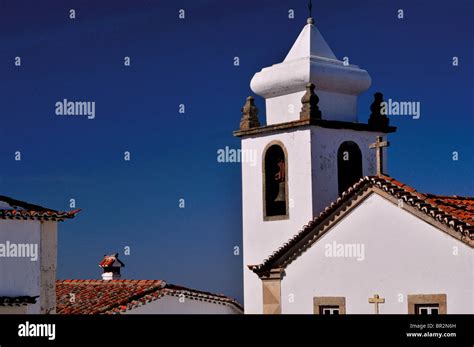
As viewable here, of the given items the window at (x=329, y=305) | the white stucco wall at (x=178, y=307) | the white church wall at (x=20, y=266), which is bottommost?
the window at (x=329, y=305)

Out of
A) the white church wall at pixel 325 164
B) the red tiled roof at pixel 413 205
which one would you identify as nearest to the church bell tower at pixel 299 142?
the white church wall at pixel 325 164

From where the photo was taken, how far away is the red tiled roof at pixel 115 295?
87.7 ft

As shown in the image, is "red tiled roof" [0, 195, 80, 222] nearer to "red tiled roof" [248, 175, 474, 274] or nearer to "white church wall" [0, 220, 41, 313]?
"white church wall" [0, 220, 41, 313]

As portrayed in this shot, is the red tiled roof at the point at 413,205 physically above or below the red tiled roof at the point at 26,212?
below

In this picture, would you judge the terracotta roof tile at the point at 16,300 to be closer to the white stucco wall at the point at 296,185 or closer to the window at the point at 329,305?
the white stucco wall at the point at 296,185

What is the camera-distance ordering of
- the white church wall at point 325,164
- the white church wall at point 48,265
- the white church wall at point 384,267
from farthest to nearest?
the white church wall at point 48,265 < the white church wall at point 325,164 < the white church wall at point 384,267

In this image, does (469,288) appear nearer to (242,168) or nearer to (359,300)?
(359,300)

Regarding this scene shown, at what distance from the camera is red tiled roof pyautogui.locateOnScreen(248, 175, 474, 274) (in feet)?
61.3

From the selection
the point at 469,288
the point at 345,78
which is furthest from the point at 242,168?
the point at 469,288

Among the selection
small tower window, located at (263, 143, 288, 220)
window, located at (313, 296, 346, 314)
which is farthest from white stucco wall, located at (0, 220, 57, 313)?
window, located at (313, 296, 346, 314)

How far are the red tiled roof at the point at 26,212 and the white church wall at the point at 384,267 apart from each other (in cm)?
598

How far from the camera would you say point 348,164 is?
2414 centimetres

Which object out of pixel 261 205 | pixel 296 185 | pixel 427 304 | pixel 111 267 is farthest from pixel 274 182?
pixel 111 267

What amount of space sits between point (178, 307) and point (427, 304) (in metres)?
9.74
